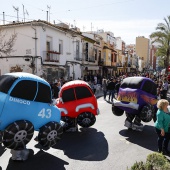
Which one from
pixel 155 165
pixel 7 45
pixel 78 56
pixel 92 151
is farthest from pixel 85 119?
pixel 78 56

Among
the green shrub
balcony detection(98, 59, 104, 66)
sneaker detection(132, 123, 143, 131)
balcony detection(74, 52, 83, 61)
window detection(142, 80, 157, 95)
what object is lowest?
sneaker detection(132, 123, 143, 131)

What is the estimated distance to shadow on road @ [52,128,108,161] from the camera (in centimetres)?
614

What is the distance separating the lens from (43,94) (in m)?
5.95

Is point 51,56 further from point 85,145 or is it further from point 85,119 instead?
point 85,145

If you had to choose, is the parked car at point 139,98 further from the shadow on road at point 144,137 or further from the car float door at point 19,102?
the car float door at point 19,102

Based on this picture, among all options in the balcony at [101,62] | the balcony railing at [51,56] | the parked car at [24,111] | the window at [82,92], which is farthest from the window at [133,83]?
the balcony at [101,62]

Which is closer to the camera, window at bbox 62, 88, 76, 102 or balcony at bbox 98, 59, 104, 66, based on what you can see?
window at bbox 62, 88, 76, 102

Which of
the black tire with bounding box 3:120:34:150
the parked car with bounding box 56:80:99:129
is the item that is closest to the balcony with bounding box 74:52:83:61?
the parked car with bounding box 56:80:99:129

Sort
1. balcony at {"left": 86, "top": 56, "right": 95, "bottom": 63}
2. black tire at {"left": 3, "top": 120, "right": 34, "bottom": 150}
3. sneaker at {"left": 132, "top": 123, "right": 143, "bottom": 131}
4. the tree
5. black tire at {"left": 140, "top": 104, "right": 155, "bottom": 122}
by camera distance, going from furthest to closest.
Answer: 1. balcony at {"left": 86, "top": 56, "right": 95, "bottom": 63}
2. the tree
3. sneaker at {"left": 132, "top": 123, "right": 143, "bottom": 131}
4. black tire at {"left": 140, "top": 104, "right": 155, "bottom": 122}
5. black tire at {"left": 3, "top": 120, "right": 34, "bottom": 150}

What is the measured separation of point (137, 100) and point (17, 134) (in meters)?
4.49

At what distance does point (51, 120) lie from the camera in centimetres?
610

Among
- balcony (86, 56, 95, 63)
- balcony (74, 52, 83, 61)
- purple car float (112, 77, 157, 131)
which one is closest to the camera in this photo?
purple car float (112, 77, 157, 131)

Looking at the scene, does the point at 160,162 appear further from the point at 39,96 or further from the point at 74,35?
the point at 74,35

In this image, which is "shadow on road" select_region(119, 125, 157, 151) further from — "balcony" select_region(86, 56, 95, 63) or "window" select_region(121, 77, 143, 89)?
"balcony" select_region(86, 56, 95, 63)
